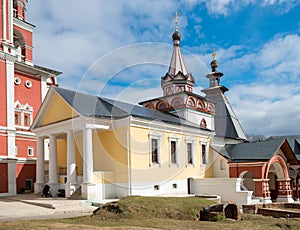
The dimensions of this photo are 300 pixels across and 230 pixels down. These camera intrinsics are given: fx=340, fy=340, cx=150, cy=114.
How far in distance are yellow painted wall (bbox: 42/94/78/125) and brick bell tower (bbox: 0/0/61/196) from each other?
3.17 meters

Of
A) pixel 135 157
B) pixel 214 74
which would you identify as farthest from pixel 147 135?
pixel 214 74

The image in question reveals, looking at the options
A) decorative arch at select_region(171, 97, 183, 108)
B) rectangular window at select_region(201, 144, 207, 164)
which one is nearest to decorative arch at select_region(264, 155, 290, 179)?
rectangular window at select_region(201, 144, 207, 164)

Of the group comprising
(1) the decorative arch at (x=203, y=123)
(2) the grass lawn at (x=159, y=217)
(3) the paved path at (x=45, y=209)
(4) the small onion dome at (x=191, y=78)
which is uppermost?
(4) the small onion dome at (x=191, y=78)

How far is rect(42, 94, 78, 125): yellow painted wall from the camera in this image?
20.7 metres

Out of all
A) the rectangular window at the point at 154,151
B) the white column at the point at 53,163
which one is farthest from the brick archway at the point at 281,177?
the white column at the point at 53,163

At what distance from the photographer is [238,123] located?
Answer: 1593 inches

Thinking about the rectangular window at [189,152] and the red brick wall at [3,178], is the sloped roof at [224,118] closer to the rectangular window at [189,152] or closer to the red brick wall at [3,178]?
the rectangular window at [189,152]

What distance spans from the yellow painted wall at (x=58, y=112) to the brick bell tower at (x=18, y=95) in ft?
10.4

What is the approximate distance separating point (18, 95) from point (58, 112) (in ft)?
21.9

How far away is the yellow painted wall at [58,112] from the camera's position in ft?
67.9

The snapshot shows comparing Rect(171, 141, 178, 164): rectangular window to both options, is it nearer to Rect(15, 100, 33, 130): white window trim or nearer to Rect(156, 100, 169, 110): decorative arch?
Rect(156, 100, 169, 110): decorative arch

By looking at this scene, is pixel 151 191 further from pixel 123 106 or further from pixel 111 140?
pixel 123 106

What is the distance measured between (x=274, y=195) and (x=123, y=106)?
541 inches

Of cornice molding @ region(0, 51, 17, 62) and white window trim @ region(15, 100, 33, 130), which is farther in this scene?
white window trim @ region(15, 100, 33, 130)
